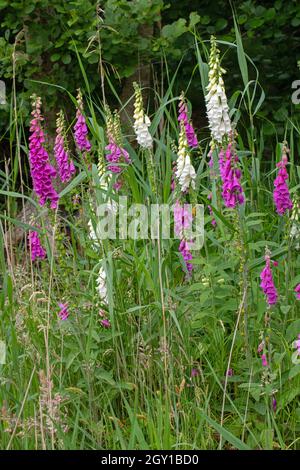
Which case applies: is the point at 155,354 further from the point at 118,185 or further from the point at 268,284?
the point at 118,185

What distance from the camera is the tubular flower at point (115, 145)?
12.3 feet

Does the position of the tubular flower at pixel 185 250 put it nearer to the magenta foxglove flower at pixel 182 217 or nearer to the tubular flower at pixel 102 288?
the magenta foxglove flower at pixel 182 217

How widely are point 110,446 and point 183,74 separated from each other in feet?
13.5

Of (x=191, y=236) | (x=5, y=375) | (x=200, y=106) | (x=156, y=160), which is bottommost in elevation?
(x=5, y=375)

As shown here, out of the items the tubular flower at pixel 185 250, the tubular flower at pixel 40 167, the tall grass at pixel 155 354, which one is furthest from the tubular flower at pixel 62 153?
the tubular flower at pixel 185 250

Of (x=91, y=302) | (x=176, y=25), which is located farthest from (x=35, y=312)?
(x=176, y=25)

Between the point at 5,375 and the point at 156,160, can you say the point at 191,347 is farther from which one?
the point at 156,160

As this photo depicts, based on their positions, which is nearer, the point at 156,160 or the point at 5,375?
the point at 5,375

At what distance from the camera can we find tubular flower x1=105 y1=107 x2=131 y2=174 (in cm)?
375

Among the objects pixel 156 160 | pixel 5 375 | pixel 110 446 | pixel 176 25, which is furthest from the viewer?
pixel 176 25

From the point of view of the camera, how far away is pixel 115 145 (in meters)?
3.80

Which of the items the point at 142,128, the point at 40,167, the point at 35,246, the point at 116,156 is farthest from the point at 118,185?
the point at 40,167

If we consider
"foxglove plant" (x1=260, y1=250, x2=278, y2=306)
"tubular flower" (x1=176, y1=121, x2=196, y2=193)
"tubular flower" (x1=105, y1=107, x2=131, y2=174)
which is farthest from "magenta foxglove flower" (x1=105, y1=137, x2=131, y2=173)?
"foxglove plant" (x1=260, y1=250, x2=278, y2=306)

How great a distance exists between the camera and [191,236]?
345cm
